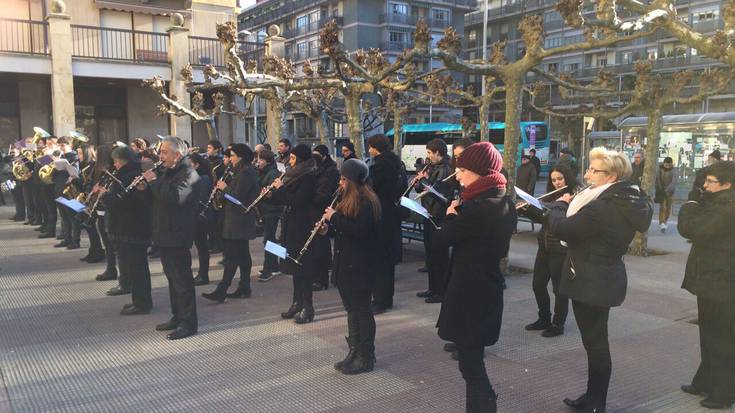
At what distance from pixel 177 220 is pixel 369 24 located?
65008 mm

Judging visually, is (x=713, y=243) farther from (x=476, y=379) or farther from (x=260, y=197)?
(x=260, y=197)

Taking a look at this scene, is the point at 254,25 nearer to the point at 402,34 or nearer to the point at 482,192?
the point at 402,34

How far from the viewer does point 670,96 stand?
33.4ft

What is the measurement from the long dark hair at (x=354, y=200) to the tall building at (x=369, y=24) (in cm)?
5665

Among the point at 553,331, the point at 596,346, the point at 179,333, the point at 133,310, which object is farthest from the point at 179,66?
the point at 596,346

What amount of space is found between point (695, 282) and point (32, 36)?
20.9 meters

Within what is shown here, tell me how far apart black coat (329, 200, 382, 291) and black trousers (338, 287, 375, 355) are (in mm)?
61

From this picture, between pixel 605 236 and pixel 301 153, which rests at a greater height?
pixel 301 153

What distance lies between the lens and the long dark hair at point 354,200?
4.61 meters

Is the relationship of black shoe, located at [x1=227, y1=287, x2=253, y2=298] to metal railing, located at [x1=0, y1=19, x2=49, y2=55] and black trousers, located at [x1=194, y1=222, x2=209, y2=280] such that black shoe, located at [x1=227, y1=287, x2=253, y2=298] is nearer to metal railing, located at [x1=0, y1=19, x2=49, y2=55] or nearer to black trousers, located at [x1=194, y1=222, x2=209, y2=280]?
black trousers, located at [x1=194, y1=222, x2=209, y2=280]

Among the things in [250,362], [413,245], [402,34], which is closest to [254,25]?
[402,34]

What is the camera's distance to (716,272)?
4074mm

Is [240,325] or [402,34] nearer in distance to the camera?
[240,325]

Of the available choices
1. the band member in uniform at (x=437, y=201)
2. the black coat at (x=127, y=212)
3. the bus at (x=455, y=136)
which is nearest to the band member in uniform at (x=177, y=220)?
the black coat at (x=127, y=212)
